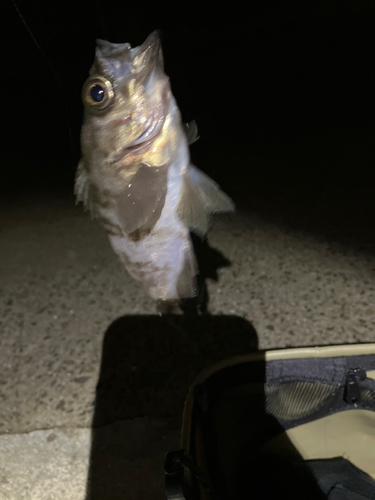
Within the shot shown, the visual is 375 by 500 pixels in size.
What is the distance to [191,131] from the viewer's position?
2.33 feet

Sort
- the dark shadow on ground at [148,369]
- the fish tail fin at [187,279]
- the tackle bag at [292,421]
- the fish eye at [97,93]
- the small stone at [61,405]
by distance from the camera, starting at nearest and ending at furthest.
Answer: the fish eye at [97,93] → the fish tail fin at [187,279] → the tackle bag at [292,421] → the dark shadow on ground at [148,369] → the small stone at [61,405]

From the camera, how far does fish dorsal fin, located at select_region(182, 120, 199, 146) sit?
27.8 inches

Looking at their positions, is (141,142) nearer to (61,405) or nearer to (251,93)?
(61,405)

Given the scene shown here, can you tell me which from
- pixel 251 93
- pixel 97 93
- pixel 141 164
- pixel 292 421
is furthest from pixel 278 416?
pixel 251 93

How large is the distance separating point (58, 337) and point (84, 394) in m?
0.37

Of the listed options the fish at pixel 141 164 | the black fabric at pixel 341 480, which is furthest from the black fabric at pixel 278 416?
the fish at pixel 141 164

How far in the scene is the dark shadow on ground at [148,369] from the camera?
1.23 metres

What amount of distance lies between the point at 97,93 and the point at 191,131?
196 mm

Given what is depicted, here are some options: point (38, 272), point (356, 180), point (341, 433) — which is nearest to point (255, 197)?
point (356, 180)

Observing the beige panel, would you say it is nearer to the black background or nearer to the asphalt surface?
the asphalt surface

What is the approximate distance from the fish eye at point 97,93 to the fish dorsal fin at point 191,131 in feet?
0.52

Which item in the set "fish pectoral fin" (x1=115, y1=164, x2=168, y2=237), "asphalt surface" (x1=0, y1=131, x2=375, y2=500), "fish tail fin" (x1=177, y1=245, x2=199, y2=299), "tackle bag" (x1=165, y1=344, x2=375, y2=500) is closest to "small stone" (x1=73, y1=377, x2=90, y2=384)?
"asphalt surface" (x1=0, y1=131, x2=375, y2=500)

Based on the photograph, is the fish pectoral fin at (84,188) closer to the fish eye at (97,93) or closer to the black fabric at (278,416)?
the fish eye at (97,93)

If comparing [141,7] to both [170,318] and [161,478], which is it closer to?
[170,318]
